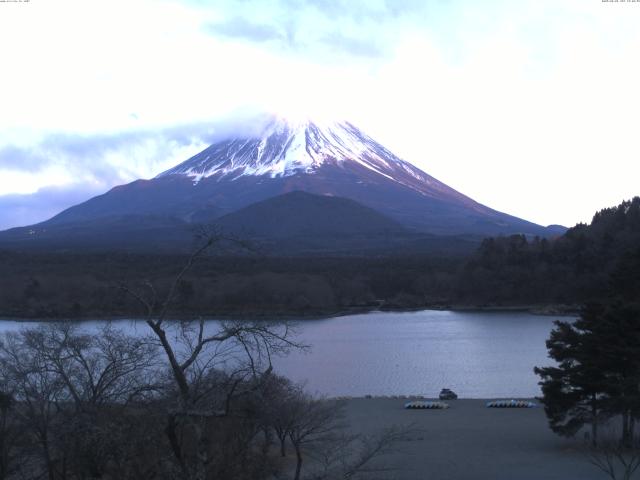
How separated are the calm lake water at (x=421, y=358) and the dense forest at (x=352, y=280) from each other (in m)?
7.19

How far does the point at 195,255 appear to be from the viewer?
3.75m

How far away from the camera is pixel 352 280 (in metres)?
47.3

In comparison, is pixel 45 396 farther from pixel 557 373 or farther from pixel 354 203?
pixel 354 203

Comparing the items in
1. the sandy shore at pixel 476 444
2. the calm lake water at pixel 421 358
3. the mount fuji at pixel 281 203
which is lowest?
the sandy shore at pixel 476 444

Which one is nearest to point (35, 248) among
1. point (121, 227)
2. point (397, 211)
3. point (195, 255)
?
point (121, 227)

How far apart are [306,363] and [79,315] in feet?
52.2

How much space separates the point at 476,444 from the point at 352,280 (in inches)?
1380

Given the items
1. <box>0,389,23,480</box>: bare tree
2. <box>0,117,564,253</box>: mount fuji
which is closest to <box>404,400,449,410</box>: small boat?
<box>0,389,23,480</box>: bare tree

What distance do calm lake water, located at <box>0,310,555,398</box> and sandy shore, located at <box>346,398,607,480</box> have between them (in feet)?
8.43

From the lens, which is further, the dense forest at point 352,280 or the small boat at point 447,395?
the dense forest at point 352,280

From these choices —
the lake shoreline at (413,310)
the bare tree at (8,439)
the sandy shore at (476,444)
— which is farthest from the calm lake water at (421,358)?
the bare tree at (8,439)

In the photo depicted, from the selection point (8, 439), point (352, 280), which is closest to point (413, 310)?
point (352, 280)

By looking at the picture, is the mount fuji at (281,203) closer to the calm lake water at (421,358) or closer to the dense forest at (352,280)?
the dense forest at (352,280)

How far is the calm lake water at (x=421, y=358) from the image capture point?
61.4ft
